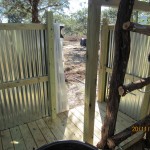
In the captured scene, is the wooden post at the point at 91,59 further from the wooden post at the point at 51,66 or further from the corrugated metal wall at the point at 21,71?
the corrugated metal wall at the point at 21,71

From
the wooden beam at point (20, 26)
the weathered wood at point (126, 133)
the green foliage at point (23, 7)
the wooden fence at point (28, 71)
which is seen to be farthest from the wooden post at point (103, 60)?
the green foliage at point (23, 7)

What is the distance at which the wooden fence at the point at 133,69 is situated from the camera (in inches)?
95.0

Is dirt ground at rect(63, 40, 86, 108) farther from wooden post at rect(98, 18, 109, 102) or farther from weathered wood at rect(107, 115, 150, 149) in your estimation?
weathered wood at rect(107, 115, 150, 149)

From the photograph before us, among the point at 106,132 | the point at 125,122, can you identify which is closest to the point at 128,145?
the point at 106,132

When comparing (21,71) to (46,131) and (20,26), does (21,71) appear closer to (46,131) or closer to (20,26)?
(20,26)

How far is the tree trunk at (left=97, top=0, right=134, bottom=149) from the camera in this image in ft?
3.72

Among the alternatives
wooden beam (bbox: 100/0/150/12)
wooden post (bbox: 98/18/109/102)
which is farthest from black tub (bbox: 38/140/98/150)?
wooden post (bbox: 98/18/109/102)

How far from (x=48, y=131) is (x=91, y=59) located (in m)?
1.55

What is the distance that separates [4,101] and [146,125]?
6.27 feet

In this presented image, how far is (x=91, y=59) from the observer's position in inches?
56.4

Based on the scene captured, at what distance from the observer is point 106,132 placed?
144 centimetres

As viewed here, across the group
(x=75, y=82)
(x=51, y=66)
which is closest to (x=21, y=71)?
(x=51, y=66)

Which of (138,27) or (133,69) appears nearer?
(138,27)

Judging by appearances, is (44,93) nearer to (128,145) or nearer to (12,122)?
(12,122)
